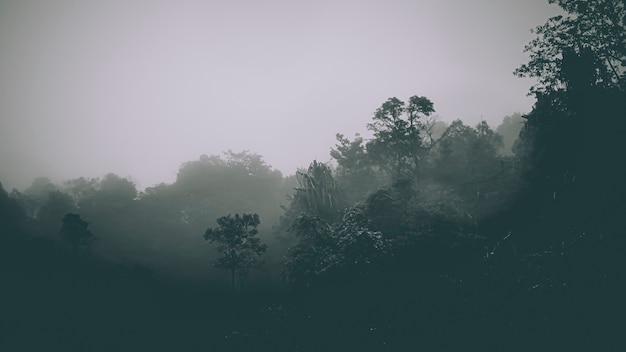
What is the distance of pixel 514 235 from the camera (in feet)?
76.9

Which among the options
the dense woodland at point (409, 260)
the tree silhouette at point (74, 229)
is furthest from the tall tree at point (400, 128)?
the tree silhouette at point (74, 229)

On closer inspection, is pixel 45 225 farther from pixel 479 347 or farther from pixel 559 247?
pixel 559 247

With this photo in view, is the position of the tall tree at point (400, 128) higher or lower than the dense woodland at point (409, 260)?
higher

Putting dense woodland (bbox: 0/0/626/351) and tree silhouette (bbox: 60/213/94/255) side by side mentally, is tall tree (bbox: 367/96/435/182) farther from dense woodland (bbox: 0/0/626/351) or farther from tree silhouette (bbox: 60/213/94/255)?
tree silhouette (bbox: 60/213/94/255)

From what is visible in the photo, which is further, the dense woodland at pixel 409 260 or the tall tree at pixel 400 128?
the tall tree at pixel 400 128

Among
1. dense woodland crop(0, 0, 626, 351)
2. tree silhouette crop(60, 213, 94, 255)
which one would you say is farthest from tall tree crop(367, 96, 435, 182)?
tree silhouette crop(60, 213, 94, 255)

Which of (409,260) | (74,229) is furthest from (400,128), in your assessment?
(74,229)

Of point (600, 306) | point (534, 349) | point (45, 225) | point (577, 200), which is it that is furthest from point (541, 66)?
point (45, 225)

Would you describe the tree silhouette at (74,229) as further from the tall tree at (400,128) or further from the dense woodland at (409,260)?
the tall tree at (400,128)

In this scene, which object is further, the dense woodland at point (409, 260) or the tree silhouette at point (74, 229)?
the tree silhouette at point (74, 229)

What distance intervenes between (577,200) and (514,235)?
692 centimetres

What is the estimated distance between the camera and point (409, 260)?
21.1 m

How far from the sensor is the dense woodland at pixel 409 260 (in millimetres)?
13469

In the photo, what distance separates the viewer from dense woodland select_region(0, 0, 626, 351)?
44.2 feet
